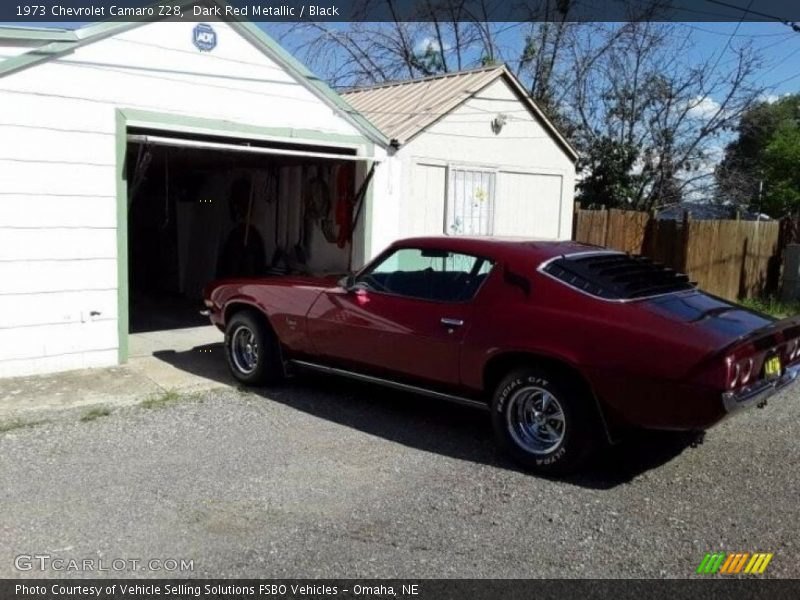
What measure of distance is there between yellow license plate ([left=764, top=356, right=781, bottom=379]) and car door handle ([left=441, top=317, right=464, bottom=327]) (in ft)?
6.42

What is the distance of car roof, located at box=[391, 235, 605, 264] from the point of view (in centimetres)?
538

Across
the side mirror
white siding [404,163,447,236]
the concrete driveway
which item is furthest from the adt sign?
the concrete driveway

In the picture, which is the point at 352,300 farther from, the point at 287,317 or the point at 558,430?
the point at 558,430

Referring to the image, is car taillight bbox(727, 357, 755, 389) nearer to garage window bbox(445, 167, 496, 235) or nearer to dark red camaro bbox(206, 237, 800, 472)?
dark red camaro bbox(206, 237, 800, 472)

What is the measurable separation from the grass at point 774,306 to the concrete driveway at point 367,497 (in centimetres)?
718

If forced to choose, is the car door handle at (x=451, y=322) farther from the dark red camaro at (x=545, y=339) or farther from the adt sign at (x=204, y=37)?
the adt sign at (x=204, y=37)

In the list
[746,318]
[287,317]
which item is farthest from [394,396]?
[746,318]

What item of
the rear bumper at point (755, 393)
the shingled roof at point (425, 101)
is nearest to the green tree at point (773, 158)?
the shingled roof at point (425, 101)

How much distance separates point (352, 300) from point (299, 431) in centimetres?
110

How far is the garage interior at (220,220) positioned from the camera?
982 cm

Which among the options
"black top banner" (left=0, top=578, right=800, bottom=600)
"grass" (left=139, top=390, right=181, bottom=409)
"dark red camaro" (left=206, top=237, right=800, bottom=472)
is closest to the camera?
"black top banner" (left=0, top=578, right=800, bottom=600)

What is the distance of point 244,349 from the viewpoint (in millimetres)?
7027

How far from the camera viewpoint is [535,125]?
38.4ft

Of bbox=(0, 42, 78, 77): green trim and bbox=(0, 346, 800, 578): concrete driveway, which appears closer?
bbox=(0, 346, 800, 578): concrete driveway
